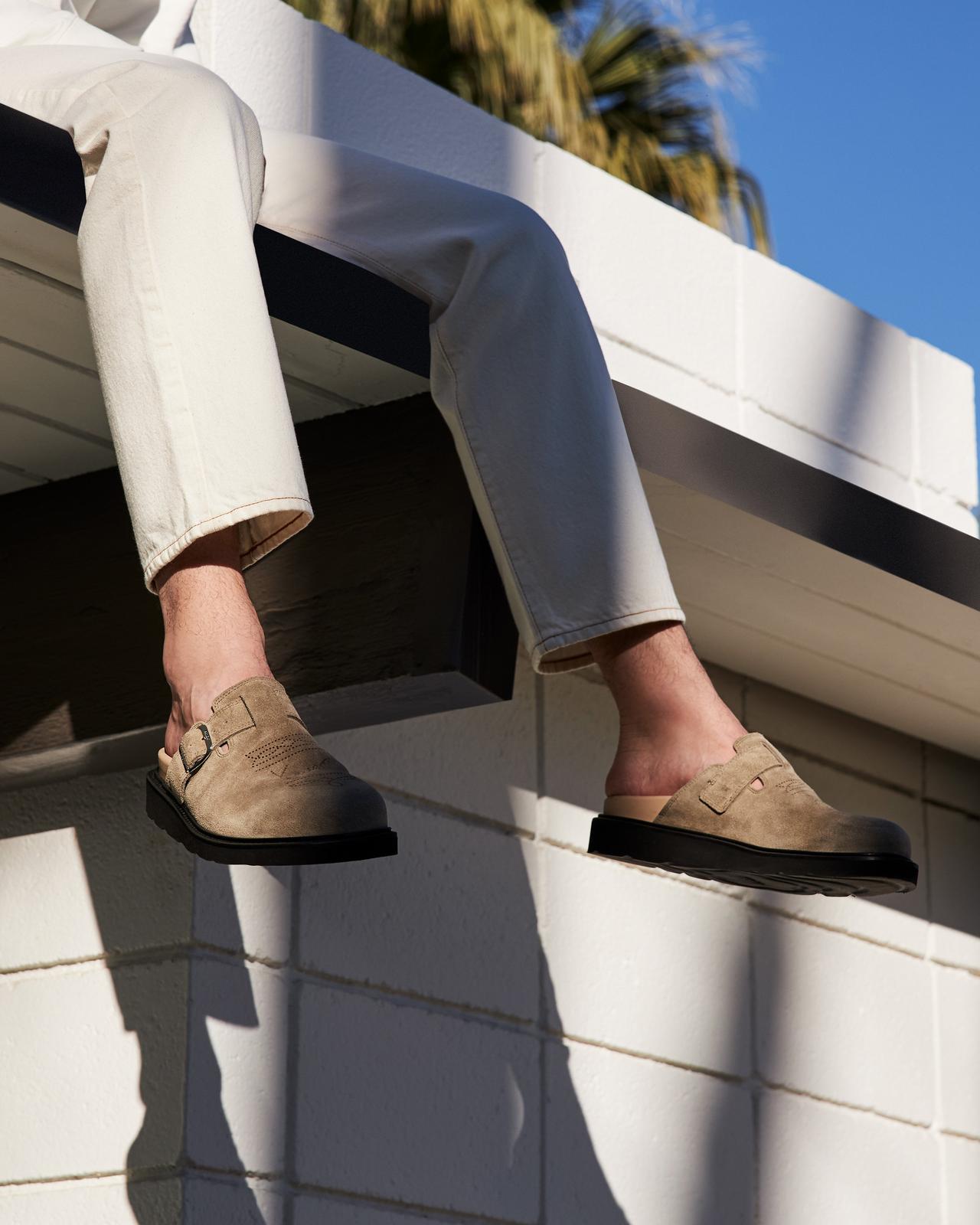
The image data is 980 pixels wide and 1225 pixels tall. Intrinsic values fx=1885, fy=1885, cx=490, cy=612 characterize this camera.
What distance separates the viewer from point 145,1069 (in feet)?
9.43

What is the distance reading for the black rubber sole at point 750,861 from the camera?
210cm

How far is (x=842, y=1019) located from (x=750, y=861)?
2008 mm

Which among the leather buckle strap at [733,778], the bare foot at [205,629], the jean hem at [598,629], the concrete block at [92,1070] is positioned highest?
the jean hem at [598,629]

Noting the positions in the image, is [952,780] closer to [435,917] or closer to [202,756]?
[435,917]

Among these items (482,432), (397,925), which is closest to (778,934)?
(397,925)

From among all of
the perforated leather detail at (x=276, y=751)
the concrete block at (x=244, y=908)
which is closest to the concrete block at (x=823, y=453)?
the concrete block at (x=244, y=908)

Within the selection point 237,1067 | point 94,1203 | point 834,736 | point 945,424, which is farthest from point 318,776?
point 945,424

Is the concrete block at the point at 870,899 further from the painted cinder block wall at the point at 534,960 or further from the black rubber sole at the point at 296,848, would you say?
the black rubber sole at the point at 296,848

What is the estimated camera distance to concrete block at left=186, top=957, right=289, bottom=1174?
283 cm

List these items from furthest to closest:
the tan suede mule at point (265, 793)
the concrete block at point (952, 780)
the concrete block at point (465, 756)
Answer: the concrete block at point (952, 780)
the concrete block at point (465, 756)
the tan suede mule at point (265, 793)

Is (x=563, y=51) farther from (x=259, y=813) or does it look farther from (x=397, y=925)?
(x=259, y=813)

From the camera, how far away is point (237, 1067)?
2902 millimetres

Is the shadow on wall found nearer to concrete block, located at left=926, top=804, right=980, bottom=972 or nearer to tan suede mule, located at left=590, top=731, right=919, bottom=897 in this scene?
tan suede mule, located at left=590, top=731, right=919, bottom=897

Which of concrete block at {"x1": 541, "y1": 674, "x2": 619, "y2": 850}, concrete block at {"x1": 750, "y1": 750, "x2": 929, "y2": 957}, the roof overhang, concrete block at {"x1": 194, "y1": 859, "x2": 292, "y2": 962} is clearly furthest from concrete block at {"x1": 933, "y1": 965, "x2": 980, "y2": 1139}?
concrete block at {"x1": 194, "y1": 859, "x2": 292, "y2": 962}
